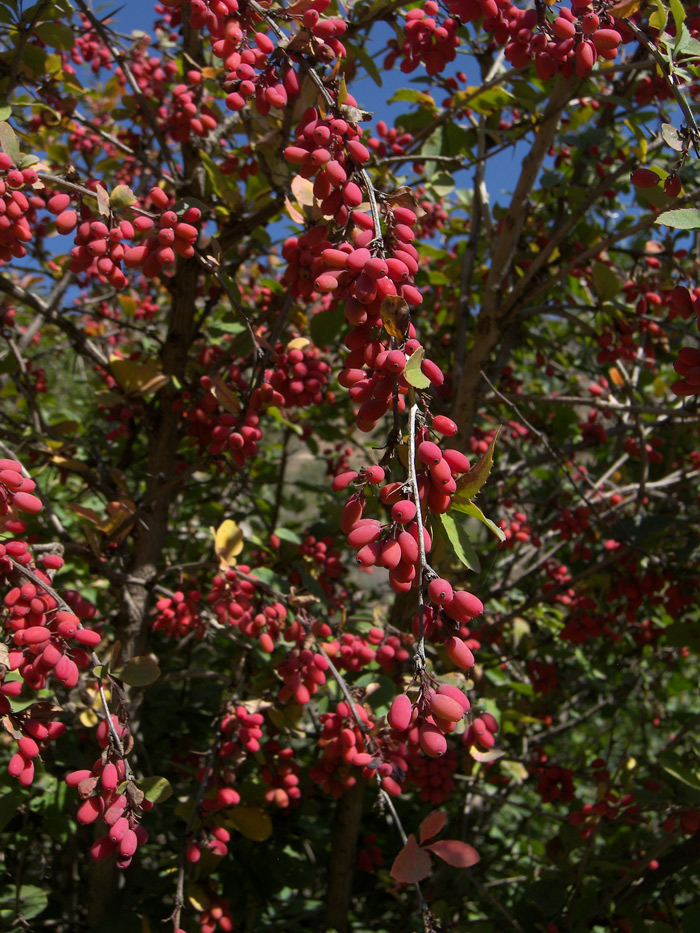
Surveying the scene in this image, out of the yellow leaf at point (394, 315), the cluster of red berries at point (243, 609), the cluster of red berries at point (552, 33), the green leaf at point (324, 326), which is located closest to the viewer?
the yellow leaf at point (394, 315)

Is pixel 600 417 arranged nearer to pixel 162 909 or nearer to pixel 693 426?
pixel 693 426

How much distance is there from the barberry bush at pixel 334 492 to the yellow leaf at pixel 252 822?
0.4 inches

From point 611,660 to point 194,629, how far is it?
2.06 m

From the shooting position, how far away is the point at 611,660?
117 inches

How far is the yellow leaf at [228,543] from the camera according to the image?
1594 millimetres

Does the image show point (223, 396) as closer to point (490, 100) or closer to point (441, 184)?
point (441, 184)

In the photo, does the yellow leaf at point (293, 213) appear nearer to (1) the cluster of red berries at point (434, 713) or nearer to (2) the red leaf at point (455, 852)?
(1) the cluster of red berries at point (434, 713)

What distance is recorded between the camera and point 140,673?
4.17 ft

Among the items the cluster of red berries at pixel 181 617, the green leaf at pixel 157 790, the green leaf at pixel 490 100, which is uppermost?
the green leaf at pixel 490 100

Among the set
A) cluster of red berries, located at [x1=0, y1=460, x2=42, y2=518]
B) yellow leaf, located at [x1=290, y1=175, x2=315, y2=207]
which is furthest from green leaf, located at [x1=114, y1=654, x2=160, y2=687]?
yellow leaf, located at [x1=290, y1=175, x2=315, y2=207]

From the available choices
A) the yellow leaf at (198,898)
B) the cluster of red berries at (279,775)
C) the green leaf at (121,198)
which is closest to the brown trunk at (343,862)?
the cluster of red berries at (279,775)

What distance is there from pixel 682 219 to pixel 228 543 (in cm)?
114

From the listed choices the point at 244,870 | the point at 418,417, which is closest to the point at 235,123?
the point at 418,417

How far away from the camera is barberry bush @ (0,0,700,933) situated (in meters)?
1.04
